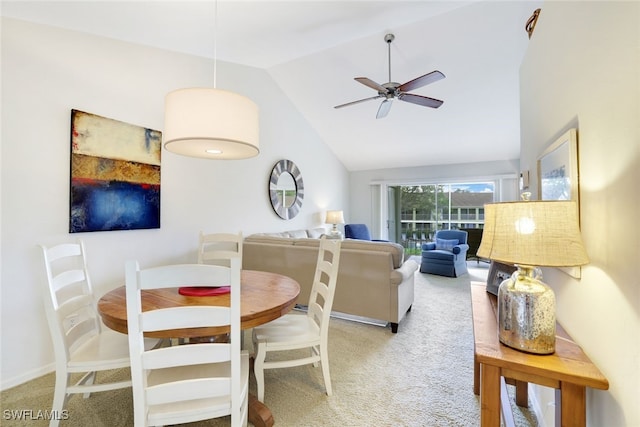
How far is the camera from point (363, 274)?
291 centimetres

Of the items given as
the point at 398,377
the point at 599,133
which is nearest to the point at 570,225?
the point at 599,133

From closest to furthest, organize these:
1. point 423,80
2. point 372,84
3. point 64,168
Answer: point 64,168, point 423,80, point 372,84

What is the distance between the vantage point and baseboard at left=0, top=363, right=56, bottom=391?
190 centimetres

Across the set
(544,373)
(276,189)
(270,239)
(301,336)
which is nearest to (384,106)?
(276,189)

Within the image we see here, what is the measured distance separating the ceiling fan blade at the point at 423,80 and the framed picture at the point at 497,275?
198 centimetres

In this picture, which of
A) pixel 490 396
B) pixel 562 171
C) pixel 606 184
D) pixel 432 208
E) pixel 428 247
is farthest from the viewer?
pixel 432 208

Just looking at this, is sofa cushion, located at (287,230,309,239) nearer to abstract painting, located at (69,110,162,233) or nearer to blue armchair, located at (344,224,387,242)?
blue armchair, located at (344,224,387,242)

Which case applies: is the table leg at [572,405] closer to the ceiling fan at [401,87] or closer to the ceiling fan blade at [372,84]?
the ceiling fan at [401,87]

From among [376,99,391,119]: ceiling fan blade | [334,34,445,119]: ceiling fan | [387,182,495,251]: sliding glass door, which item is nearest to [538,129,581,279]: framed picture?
[334,34,445,119]: ceiling fan

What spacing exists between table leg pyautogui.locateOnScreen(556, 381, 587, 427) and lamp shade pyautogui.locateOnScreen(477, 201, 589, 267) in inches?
16.1

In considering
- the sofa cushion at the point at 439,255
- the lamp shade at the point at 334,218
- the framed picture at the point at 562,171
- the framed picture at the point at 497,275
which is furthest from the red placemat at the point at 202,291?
the sofa cushion at the point at 439,255

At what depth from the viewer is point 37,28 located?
2.03 metres

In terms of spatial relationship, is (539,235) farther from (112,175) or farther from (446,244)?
(446,244)

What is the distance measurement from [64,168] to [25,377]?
1.52 metres
